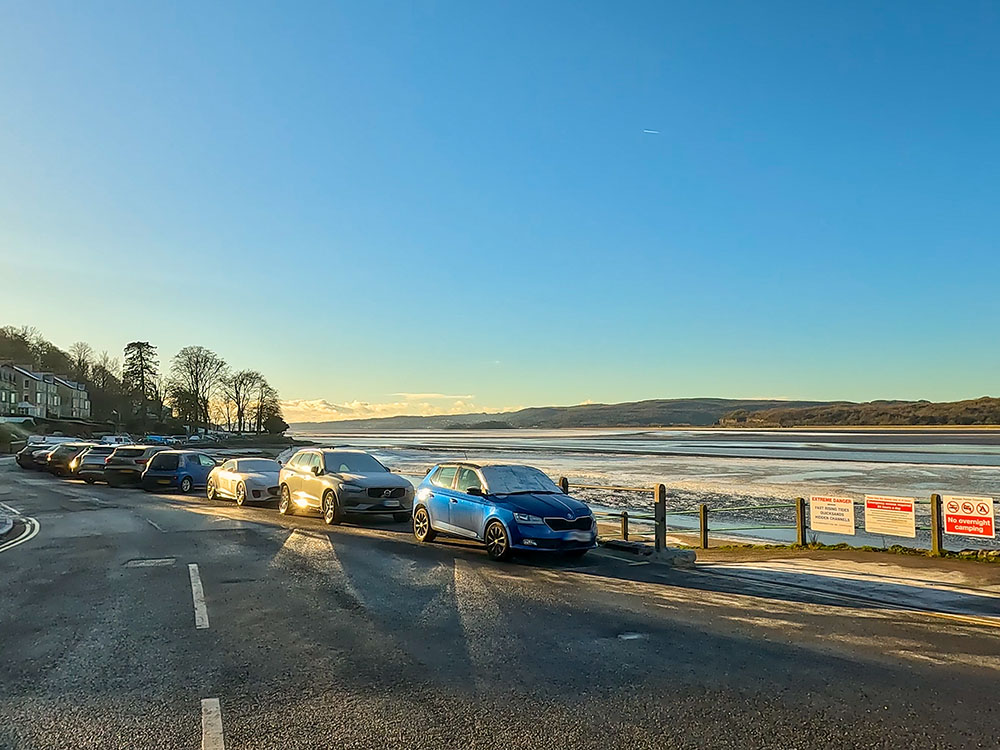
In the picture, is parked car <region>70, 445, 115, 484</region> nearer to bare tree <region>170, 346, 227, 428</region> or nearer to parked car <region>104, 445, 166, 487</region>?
parked car <region>104, 445, 166, 487</region>

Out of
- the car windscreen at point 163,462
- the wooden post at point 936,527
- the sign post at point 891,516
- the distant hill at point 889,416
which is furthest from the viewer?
the distant hill at point 889,416

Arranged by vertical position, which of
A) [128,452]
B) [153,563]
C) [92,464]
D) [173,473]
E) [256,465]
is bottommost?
[153,563]

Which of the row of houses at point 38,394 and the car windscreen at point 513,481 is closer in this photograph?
the car windscreen at point 513,481

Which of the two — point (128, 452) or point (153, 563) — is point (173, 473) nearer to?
point (128, 452)

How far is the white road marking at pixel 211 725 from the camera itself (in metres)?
4.93

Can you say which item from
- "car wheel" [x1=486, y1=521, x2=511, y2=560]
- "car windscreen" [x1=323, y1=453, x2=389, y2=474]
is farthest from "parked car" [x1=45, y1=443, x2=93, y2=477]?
"car wheel" [x1=486, y1=521, x2=511, y2=560]

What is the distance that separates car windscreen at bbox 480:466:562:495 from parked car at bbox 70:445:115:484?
83.5ft

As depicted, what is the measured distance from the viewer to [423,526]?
49.3ft

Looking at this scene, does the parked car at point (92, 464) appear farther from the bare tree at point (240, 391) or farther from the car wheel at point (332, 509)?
the bare tree at point (240, 391)

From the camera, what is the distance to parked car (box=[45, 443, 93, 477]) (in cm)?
3797

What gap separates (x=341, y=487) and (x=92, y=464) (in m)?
21.4

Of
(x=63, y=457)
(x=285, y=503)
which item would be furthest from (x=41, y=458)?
(x=285, y=503)

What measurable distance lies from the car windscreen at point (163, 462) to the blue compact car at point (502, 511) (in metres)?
17.8

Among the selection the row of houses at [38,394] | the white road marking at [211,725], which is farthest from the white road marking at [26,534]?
the row of houses at [38,394]
